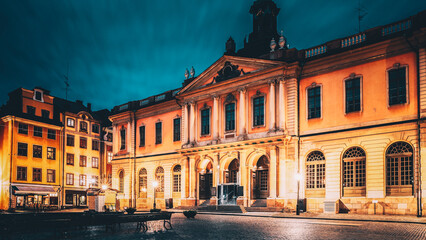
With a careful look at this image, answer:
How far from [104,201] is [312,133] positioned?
59.3 ft

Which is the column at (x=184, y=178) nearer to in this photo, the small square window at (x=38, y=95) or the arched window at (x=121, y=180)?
the arched window at (x=121, y=180)

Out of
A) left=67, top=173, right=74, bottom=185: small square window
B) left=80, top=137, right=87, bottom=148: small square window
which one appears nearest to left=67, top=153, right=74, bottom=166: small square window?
left=67, top=173, right=74, bottom=185: small square window

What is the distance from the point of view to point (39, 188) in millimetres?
44406

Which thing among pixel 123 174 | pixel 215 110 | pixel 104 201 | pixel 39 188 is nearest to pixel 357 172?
pixel 215 110

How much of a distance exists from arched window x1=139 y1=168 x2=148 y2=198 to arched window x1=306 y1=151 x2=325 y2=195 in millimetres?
20713

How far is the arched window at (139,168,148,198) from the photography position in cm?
4219

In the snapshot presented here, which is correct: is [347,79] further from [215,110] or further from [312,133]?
[215,110]

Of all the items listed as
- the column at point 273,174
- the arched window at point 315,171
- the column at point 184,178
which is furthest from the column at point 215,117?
the arched window at point 315,171

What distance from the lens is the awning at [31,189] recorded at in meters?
41.8

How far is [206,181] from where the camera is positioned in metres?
36.7

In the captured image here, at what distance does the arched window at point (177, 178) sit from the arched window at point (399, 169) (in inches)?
831

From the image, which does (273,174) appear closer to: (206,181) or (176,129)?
(206,181)

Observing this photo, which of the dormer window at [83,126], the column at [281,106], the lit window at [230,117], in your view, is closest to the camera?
the column at [281,106]

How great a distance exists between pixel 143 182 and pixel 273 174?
62.5 ft
